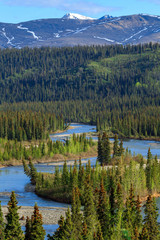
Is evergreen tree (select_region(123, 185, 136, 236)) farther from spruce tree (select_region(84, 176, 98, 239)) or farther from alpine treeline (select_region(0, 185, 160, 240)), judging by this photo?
spruce tree (select_region(84, 176, 98, 239))

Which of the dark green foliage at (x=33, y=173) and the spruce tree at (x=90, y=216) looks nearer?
the spruce tree at (x=90, y=216)

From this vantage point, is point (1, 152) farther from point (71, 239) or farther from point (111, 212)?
point (71, 239)

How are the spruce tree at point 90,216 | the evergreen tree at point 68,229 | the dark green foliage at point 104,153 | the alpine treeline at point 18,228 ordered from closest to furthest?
the alpine treeline at point 18,228, the evergreen tree at point 68,229, the spruce tree at point 90,216, the dark green foliage at point 104,153

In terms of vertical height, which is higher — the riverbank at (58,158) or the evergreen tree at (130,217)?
the evergreen tree at (130,217)

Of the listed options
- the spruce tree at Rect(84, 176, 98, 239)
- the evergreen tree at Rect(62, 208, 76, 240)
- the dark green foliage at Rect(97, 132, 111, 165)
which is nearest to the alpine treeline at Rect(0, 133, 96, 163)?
the dark green foliage at Rect(97, 132, 111, 165)

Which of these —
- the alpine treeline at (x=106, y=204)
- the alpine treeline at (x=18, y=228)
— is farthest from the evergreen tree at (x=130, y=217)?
the alpine treeline at (x=18, y=228)

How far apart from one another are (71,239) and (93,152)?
357ft

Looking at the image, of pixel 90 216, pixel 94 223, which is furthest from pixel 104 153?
pixel 94 223

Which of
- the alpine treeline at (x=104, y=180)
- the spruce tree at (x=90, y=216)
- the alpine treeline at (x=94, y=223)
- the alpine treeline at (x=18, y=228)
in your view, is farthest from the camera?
the alpine treeline at (x=104, y=180)

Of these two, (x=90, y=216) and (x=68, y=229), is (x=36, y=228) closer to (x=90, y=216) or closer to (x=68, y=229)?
(x=68, y=229)

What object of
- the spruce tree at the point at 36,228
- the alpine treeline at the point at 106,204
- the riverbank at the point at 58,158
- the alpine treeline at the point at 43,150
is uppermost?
the spruce tree at the point at 36,228

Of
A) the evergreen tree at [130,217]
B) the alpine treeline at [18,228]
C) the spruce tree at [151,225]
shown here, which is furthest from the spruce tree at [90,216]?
the alpine treeline at [18,228]

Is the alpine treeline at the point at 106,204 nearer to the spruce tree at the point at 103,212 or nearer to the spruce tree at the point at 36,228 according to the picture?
the spruce tree at the point at 103,212

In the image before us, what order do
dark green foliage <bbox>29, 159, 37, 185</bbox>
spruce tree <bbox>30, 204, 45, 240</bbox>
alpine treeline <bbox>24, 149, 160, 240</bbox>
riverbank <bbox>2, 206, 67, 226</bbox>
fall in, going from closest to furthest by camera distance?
spruce tree <bbox>30, 204, 45, 240</bbox>
alpine treeline <bbox>24, 149, 160, 240</bbox>
riverbank <bbox>2, 206, 67, 226</bbox>
dark green foliage <bbox>29, 159, 37, 185</bbox>
